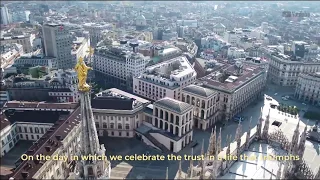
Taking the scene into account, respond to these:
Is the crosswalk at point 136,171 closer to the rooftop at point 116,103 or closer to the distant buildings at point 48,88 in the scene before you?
the rooftop at point 116,103

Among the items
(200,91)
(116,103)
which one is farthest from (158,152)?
(200,91)

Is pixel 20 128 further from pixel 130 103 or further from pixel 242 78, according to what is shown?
pixel 242 78

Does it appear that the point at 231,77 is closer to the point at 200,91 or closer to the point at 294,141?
the point at 200,91

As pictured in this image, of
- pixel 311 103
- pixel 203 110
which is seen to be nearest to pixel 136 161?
pixel 203 110

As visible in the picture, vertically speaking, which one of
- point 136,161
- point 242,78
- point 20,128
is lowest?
point 136,161

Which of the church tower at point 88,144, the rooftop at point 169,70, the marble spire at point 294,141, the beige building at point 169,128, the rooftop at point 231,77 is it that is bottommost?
the beige building at point 169,128

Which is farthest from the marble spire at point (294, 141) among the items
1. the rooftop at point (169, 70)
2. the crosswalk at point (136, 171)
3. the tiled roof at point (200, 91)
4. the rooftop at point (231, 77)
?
the rooftop at point (169, 70)
